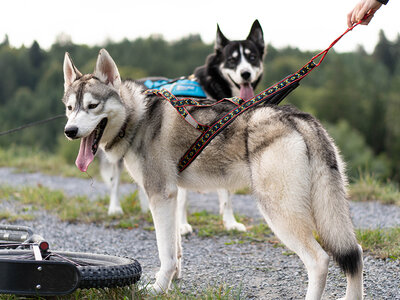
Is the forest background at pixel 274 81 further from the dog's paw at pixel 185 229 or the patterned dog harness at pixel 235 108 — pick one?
the patterned dog harness at pixel 235 108

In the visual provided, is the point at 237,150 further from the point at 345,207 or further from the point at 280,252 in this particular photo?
the point at 280,252

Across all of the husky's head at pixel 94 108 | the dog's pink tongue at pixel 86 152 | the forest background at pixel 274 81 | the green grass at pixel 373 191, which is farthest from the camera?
the forest background at pixel 274 81

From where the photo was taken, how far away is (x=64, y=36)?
75.5 metres

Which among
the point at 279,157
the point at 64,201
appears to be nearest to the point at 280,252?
the point at 279,157

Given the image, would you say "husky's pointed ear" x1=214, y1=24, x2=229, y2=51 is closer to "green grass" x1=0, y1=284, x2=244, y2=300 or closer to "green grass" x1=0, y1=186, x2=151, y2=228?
"green grass" x1=0, y1=186, x2=151, y2=228

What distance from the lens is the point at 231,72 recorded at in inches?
209

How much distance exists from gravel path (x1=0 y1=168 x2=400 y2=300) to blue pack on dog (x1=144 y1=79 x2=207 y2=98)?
5.29 feet

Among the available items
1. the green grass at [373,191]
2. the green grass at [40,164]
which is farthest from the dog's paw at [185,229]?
the green grass at [40,164]

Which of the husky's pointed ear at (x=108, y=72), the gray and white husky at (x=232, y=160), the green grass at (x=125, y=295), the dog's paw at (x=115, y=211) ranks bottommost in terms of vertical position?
the dog's paw at (x=115, y=211)

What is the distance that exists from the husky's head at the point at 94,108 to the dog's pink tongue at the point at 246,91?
2.13 meters

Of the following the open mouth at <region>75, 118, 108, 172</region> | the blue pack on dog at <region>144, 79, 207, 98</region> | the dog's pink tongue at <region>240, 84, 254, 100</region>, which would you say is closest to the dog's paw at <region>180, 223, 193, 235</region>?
the blue pack on dog at <region>144, 79, 207, 98</region>

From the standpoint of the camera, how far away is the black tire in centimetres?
253

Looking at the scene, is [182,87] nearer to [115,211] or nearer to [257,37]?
[257,37]

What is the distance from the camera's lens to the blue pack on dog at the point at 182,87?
16.3 feet
